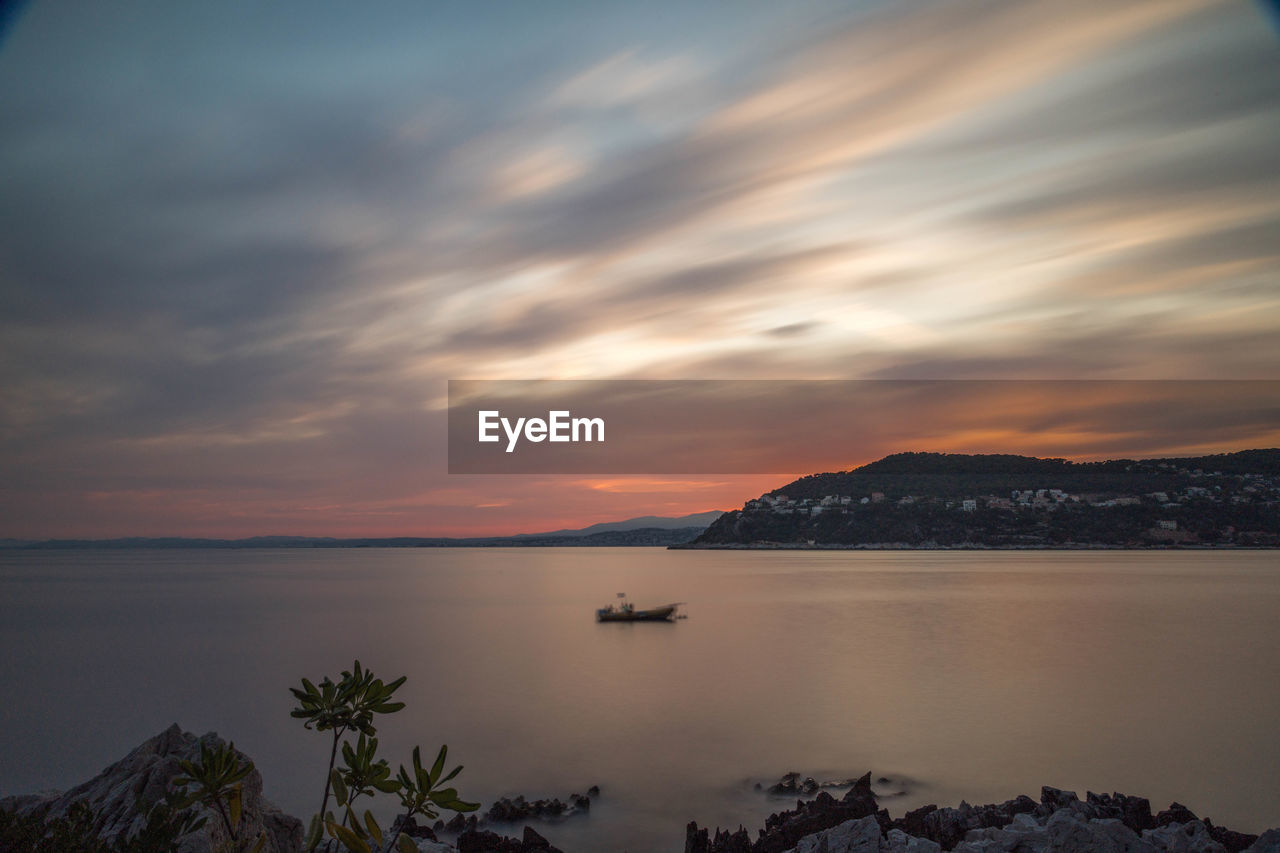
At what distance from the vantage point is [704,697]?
23812 millimetres

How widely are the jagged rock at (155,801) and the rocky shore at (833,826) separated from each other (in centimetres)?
1

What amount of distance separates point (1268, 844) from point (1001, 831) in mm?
2364

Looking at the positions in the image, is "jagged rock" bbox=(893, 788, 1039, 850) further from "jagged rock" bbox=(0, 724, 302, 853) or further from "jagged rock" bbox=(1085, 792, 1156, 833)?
"jagged rock" bbox=(0, 724, 302, 853)

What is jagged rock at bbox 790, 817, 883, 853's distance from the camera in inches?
316

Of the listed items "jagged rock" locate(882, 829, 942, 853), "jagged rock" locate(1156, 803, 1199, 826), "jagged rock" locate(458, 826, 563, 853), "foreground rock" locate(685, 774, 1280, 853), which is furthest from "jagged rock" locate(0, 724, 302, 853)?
"jagged rock" locate(1156, 803, 1199, 826)

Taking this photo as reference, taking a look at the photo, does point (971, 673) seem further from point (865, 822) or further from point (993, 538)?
point (993, 538)

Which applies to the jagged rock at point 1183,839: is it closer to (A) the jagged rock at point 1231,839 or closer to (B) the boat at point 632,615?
(A) the jagged rock at point 1231,839

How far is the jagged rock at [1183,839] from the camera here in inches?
314

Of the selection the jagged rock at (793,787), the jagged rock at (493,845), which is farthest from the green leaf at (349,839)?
the jagged rock at (793,787)

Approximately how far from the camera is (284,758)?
17562mm

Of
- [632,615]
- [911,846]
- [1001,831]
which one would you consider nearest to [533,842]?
[911,846]

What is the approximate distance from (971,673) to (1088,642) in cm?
1049

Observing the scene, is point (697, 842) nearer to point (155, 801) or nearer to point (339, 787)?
point (155, 801)

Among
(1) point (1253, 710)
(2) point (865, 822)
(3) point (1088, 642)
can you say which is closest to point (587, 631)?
(3) point (1088, 642)
